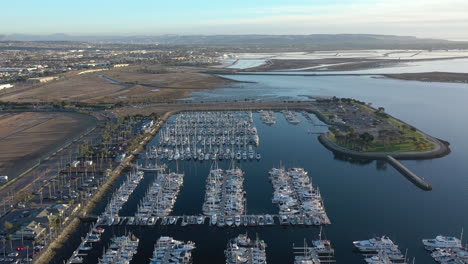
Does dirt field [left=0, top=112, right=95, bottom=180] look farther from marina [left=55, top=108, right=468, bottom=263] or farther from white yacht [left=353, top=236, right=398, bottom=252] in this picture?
white yacht [left=353, top=236, right=398, bottom=252]

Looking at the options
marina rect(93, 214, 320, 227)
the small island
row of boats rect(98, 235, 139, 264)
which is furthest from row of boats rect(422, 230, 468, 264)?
row of boats rect(98, 235, 139, 264)

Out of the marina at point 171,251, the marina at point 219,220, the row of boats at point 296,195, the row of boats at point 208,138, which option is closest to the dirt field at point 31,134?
the row of boats at point 208,138

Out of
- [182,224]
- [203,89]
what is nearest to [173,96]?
[203,89]

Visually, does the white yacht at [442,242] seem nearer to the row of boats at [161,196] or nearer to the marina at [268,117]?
the row of boats at [161,196]

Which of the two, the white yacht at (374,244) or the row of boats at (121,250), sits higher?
the white yacht at (374,244)

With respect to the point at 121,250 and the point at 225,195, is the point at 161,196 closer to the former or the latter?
the point at 225,195

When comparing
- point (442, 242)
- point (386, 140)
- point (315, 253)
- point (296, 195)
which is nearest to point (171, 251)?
point (315, 253)
